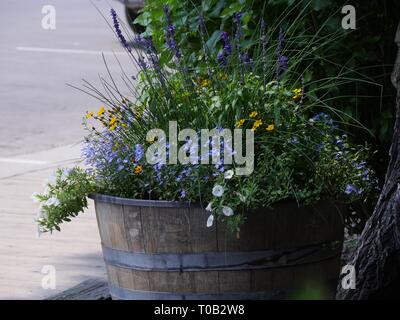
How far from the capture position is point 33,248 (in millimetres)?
5613

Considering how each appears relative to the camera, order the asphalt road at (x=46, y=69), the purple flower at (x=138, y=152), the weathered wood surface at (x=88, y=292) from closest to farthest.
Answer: the purple flower at (x=138, y=152), the weathered wood surface at (x=88, y=292), the asphalt road at (x=46, y=69)

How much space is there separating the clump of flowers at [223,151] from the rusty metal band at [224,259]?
0.44 ft

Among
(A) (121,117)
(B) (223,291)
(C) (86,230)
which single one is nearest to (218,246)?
(B) (223,291)

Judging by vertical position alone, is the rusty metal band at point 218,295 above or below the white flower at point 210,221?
below

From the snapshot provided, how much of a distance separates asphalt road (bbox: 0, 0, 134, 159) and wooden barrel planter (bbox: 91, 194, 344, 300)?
522cm

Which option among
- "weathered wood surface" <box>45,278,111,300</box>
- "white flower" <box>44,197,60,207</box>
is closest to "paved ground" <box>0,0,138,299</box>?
"weathered wood surface" <box>45,278,111,300</box>

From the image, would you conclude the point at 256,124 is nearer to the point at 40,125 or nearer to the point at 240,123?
the point at 240,123

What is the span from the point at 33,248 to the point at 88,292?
4.46 feet

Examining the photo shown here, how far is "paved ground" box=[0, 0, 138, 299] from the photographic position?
531cm

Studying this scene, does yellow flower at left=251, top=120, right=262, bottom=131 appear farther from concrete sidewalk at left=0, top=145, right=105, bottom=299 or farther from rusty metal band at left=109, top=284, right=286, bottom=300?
concrete sidewalk at left=0, top=145, right=105, bottom=299

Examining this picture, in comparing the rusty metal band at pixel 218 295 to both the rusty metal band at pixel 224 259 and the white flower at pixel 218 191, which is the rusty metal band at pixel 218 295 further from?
the white flower at pixel 218 191

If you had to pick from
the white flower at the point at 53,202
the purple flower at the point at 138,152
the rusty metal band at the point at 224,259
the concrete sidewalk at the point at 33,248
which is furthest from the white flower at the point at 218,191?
the concrete sidewalk at the point at 33,248

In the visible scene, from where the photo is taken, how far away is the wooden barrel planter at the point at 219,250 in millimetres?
3328

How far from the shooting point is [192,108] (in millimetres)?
3578
